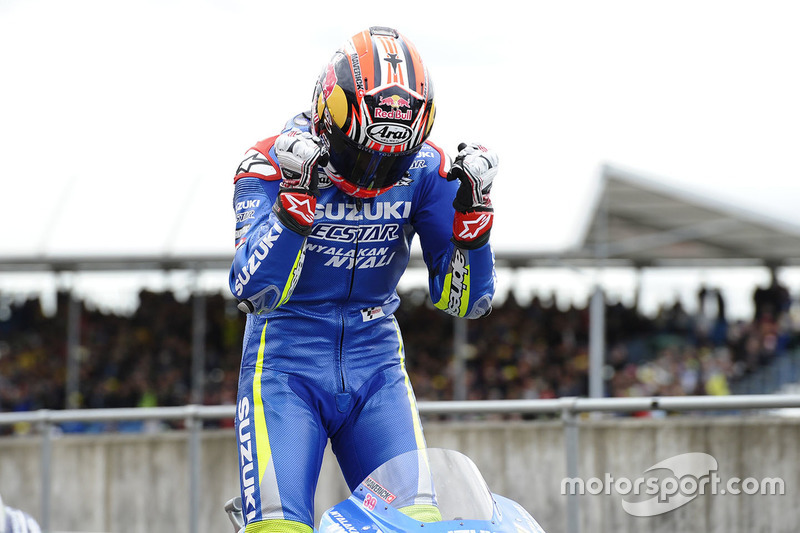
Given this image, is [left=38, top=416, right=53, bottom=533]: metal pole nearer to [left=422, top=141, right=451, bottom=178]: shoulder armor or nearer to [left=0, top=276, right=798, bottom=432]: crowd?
[left=422, top=141, right=451, bottom=178]: shoulder armor

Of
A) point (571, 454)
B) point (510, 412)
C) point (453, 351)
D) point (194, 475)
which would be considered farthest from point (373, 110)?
point (453, 351)

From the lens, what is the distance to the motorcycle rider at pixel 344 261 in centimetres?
362

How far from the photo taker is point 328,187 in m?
3.89

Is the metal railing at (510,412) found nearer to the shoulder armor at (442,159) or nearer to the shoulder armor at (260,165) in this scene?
the shoulder armor at (442,159)

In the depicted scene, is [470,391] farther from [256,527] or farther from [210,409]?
[256,527]

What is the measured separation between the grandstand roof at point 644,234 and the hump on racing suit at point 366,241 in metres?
13.7

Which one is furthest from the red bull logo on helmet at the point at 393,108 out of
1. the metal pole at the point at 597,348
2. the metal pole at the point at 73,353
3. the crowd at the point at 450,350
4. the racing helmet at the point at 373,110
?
the metal pole at the point at 73,353

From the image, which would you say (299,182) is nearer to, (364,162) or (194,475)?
(364,162)

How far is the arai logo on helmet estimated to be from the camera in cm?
359

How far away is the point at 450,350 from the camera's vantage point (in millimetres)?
20562

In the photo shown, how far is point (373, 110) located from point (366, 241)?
53 cm

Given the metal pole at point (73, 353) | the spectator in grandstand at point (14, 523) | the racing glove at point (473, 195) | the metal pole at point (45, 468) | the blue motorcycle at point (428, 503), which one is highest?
the racing glove at point (473, 195)

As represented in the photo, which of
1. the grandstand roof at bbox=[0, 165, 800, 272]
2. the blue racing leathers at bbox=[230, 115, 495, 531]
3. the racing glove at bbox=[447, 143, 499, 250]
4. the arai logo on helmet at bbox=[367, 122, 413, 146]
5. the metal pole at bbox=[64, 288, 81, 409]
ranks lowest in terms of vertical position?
the metal pole at bbox=[64, 288, 81, 409]

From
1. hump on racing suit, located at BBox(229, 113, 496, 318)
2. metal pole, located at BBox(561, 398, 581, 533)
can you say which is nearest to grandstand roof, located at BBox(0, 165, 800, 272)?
metal pole, located at BBox(561, 398, 581, 533)
